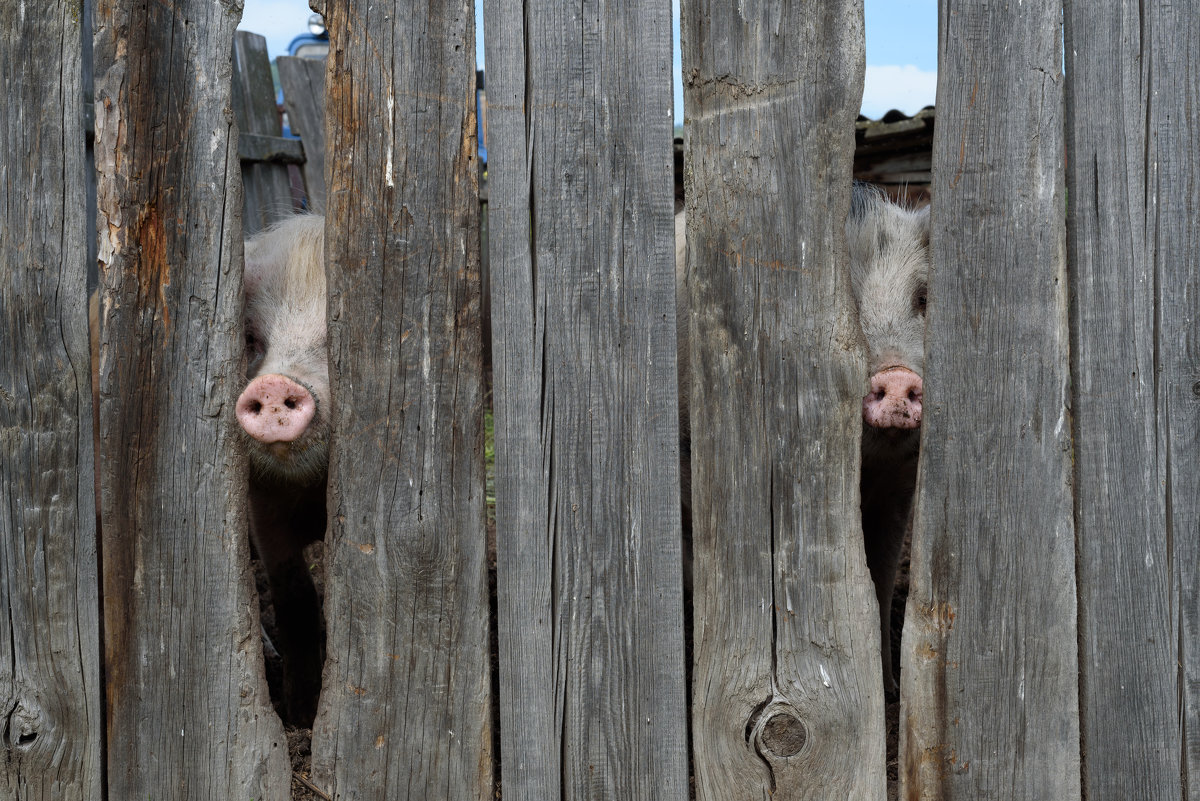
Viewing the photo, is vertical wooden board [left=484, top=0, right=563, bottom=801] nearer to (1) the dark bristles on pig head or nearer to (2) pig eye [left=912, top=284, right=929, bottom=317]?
(1) the dark bristles on pig head

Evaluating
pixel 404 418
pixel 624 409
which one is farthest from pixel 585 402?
pixel 404 418

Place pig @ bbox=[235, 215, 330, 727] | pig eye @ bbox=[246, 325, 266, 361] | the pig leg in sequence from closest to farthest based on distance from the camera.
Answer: pig @ bbox=[235, 215, 330, 727]
pig eye @ bbox=[246, 325, 266, 361]
the pig leg

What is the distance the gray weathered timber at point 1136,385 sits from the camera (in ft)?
6.34

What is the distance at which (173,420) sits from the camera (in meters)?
2.00

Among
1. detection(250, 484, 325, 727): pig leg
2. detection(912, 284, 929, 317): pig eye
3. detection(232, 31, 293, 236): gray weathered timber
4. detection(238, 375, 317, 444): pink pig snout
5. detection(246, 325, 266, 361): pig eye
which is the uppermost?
detection(232, 31, 293, 236): gray weathered timber

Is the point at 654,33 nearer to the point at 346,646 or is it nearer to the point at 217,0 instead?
the point at 217,0

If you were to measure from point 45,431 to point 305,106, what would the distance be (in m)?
5.33

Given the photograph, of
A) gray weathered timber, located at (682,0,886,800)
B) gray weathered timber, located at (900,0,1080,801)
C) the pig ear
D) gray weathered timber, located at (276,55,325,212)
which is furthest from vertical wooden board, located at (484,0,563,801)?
gray weathered timber, located at (276,55,325,212)

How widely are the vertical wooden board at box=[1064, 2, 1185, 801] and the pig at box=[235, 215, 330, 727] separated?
5.62 ft

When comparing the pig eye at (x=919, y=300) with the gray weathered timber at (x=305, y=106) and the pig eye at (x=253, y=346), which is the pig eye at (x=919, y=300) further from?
the gray weathered timber at (x=305, y=106)

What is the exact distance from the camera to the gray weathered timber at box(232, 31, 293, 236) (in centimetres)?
590

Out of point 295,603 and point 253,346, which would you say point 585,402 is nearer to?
point 253,346

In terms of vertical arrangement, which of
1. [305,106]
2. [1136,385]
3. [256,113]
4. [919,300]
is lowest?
[1136,385]

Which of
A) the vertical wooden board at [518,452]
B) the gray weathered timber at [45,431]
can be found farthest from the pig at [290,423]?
the vertical wooden board at [518,452]
